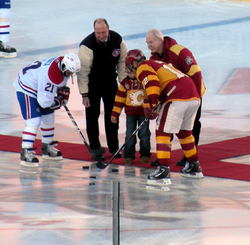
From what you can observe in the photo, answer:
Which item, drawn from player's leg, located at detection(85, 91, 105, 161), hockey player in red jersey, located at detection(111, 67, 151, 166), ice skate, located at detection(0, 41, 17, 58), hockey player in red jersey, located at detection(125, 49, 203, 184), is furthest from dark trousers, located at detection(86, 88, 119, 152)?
ice skate, located at detection(0, 41, 17, 58)

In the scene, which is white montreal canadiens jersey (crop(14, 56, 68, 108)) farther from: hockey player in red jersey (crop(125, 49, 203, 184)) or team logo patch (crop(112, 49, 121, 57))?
hockey player in red jersey (crop(125, 49, 203, 184))

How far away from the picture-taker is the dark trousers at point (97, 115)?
465 cm

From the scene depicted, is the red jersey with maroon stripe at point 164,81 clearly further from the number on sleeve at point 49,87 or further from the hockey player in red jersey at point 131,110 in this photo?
the number on sleeve at point 49,87

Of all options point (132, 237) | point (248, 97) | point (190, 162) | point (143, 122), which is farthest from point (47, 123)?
point (248, 97)

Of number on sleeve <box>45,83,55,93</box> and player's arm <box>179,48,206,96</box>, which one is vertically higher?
player's arm <box>179,48,206,96</box>

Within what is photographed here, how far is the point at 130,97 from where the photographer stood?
4.30 metres

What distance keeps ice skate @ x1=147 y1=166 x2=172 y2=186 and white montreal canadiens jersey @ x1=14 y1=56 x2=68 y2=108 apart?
104 cm

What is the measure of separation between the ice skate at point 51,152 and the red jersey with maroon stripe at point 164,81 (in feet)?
3.76

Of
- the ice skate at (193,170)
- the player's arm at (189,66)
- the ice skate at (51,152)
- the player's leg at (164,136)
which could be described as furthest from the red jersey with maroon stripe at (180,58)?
the ice skate at (51,152)

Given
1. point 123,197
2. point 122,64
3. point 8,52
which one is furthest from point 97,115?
point 8,52

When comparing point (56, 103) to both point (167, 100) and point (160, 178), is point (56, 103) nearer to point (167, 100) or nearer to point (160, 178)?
point (167, 100)

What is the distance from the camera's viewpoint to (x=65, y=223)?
3.00 m

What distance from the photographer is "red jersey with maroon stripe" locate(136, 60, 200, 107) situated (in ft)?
12.2

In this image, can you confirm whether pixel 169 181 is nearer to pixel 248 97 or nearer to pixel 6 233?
pixel 6 233
